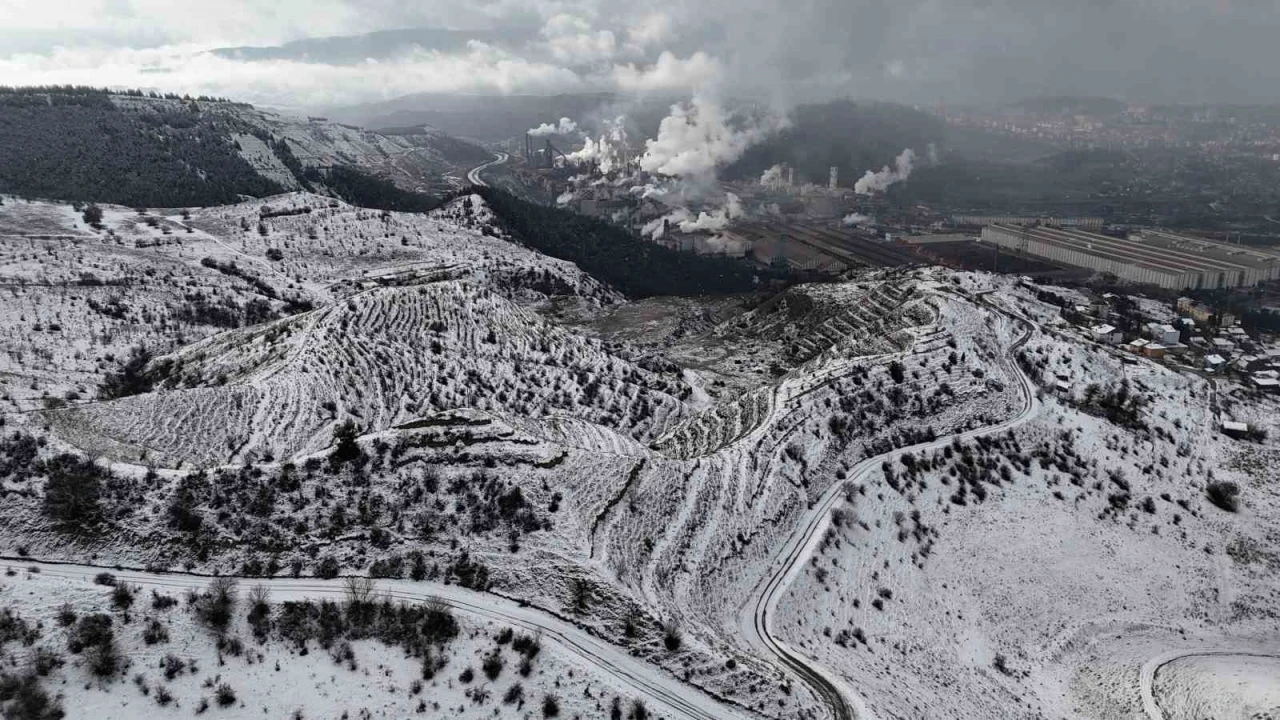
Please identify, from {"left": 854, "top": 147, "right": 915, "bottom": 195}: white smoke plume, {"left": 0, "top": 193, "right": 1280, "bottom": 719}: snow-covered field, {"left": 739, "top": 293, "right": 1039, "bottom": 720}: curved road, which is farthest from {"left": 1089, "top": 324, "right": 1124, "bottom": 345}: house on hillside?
{"left": 854, "top": 147, "right": 915, "bottom": 195}: white smoke plume

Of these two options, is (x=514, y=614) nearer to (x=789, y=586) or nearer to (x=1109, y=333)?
(x=789, y=586)

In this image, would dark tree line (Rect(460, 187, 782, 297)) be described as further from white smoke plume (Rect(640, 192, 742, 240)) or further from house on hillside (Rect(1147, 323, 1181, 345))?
house on hillside (Rect(1147, 323, 1181, 345))

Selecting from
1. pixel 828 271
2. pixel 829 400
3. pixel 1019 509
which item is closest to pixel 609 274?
pixel 828 271

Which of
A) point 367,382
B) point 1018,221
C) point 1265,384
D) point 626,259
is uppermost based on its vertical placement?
point 367,382

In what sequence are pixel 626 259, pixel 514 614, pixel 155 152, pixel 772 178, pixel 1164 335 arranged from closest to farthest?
pixel 514 614, pixel 1164 335, pixel 626 259, pixel 155 152, pixel 772 178

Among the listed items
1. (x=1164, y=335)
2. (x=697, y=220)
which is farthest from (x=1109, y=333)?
(x=697, y=220)

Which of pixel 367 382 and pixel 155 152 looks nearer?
pixel 367 382

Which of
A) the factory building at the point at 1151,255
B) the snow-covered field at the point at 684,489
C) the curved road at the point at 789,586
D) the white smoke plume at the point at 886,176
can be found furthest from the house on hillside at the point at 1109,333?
the white smoke plume at the point at 886,176
